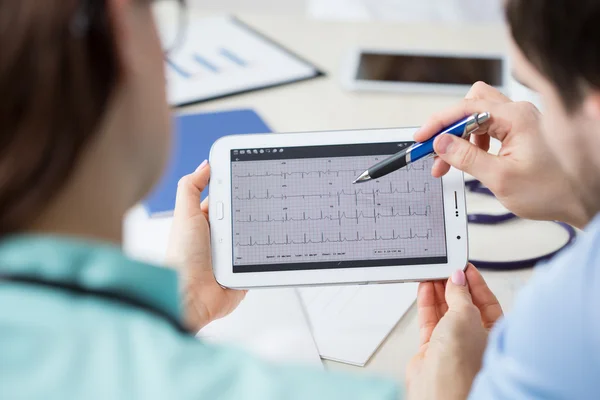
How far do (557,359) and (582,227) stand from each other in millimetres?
380

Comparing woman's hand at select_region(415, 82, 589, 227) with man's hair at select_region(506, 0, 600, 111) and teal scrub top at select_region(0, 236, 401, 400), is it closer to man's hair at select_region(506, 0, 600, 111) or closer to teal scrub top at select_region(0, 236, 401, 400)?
man's hair at select_region(506, 0, 600, 111)

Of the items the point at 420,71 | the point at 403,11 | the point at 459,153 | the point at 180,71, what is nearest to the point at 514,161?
the point at 459,153

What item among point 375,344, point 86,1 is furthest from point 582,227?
point 86,1

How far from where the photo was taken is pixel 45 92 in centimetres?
36

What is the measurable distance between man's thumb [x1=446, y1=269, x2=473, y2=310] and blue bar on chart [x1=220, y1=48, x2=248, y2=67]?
0.69m

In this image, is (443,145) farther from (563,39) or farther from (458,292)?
Answer: (563,39)

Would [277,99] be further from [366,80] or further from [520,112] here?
[520,112]

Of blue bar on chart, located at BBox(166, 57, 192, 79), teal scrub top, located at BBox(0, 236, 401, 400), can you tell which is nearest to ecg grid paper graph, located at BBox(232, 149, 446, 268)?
teal scrub top, located at BBox(0, 236, 401, 400)

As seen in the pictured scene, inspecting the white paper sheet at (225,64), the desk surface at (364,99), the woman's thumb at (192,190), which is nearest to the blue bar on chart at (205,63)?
the white paper sheet at (225,64)

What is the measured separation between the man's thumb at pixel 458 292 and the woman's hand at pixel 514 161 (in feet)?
0.40

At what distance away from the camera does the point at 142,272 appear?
0.41 metres

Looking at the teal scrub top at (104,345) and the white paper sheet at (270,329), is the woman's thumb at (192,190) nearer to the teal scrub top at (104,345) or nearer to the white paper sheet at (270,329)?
the white paper sheet at (270,329)

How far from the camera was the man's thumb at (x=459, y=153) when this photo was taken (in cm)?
80

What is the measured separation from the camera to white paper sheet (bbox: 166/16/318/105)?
1270 millimetres
